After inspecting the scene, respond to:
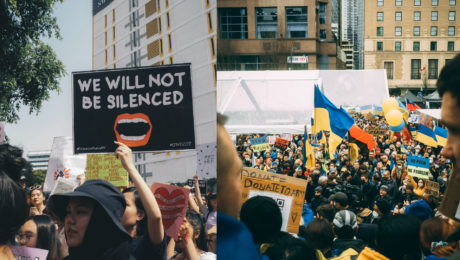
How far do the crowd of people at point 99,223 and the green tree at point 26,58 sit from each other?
31 centimetres

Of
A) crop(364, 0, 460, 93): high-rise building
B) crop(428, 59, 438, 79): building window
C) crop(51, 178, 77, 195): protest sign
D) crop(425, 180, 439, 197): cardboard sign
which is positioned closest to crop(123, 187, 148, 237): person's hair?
crop(51, 178, 77, 195): protest sign

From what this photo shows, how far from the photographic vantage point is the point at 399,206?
605 centimetres

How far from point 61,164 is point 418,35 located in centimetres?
243

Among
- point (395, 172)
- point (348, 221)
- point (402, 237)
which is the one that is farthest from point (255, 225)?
point (395, 172)

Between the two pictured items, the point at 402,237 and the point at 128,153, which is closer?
the point at 402,237

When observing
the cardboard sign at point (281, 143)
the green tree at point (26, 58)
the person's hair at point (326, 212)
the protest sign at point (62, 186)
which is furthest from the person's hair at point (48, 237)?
the cardboard sign at point (281, 143)

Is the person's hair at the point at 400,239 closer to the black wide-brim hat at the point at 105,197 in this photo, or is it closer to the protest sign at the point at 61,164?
the black wide-brim hat at the point at 105,197

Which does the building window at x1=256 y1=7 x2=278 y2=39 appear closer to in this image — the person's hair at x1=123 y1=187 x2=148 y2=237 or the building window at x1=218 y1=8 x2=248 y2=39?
the building window at x1=218 y1=8 x2=248 y2=39

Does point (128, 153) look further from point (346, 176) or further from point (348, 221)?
point (346, 176)

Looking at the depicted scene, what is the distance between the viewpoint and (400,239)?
2369 mm

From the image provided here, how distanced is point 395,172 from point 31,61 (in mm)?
6504

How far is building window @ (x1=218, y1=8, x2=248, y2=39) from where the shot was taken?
1.81m

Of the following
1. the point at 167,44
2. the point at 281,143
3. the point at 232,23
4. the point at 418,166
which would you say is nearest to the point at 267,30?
the point at 232,23

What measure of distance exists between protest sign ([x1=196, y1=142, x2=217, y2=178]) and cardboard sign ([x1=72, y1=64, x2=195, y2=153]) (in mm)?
106
